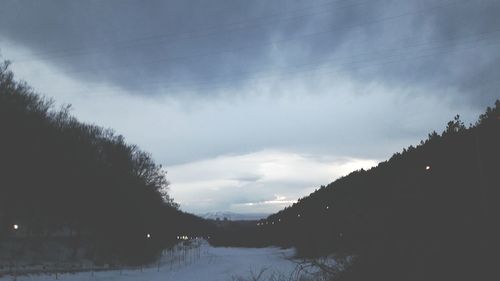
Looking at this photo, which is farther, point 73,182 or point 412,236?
point 73,182

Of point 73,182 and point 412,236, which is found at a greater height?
point 73,182

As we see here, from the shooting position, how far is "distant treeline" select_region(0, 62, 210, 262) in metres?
39.0

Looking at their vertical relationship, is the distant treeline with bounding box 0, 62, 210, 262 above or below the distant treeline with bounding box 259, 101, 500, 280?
above

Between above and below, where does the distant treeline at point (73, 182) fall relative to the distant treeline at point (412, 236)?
above

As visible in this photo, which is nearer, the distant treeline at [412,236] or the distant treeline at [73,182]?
the distant treeline at [412,236]

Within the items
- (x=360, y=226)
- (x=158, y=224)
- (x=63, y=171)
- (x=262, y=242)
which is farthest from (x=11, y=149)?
(x=262, y=242)

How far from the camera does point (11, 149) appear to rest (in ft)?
125

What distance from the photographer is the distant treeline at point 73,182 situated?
128 ft

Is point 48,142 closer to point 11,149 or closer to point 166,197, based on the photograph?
point 11,149

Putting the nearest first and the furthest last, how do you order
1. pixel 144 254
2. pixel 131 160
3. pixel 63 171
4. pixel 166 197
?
pixel 63 171, pixel 144 254, pixel 131 160, pixel 166 197

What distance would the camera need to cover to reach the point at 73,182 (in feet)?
165

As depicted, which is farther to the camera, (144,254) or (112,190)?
(144,254)

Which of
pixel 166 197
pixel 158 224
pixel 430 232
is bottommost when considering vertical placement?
pixel 430 232

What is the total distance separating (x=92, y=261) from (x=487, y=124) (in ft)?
163
